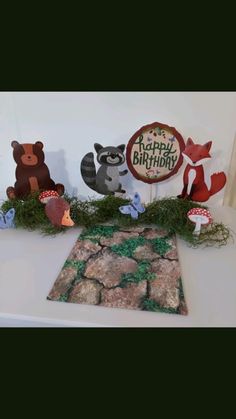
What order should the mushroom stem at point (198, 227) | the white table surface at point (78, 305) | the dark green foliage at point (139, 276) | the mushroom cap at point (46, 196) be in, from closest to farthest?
the white table surface at point (78, 305) < the dark green foliage at point (139, 276) < the mushroom stem at point (198, 227) < the mushroom cap at point (46, 196)

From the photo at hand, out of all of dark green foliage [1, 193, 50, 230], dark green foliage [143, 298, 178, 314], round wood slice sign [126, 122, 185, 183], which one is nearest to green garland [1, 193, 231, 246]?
dark green foliage [1, 193, 50, 230]

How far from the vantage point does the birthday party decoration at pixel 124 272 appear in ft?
2.62

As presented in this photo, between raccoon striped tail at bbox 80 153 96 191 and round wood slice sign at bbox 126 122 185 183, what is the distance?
0.14 m

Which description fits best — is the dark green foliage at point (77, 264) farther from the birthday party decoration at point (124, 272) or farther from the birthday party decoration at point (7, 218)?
the birthday party decoration at point (7, 218)

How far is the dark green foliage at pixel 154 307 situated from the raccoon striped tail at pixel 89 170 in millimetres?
530

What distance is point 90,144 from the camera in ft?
3.81

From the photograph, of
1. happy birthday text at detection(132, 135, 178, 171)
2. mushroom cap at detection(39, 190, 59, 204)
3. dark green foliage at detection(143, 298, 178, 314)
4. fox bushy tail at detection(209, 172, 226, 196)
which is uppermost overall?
happy birthday text at detection(132, 135, 178, 171)

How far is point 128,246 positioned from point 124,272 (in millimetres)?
126

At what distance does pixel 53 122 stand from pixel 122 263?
0.62 m

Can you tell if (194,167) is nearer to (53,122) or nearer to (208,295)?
(208,295)

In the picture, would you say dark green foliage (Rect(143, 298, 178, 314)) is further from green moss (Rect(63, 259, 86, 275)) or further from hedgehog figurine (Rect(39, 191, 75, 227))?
hedgehog figurine (Rect(39, 191, 75, 227))

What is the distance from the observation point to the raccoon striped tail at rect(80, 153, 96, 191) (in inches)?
44.1

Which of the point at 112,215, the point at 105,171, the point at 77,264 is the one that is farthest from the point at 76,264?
the point at 105,171
